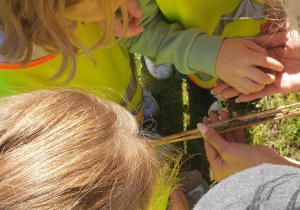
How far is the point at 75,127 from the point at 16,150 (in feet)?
0.42

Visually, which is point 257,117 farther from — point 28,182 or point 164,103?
point 28,182

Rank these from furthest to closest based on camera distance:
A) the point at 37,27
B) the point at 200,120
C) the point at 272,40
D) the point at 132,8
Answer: the point at 200,120 → the point at 272,40 → the point at 132,8 → the point at 37,27

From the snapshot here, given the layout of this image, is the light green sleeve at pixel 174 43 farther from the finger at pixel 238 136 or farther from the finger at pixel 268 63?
the finger at pixel 238 136

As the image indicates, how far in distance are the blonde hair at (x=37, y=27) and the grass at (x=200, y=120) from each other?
0.96m

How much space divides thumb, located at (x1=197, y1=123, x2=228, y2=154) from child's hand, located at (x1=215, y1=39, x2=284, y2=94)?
Result: 0.20m

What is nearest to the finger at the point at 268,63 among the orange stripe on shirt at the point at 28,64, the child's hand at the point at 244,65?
the child's hand at the point at 244,65

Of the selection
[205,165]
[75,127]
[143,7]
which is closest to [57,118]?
[75,127]

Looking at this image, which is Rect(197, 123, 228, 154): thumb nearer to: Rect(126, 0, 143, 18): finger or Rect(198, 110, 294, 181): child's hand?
Rect(198, 110, 294, 181): child's hand

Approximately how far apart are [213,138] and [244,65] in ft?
0.96

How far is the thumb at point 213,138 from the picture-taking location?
1271 mm

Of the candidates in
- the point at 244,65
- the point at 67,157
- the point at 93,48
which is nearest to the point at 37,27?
the point at 93,48

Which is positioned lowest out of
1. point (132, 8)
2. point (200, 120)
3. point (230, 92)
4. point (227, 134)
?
point (200, 120)

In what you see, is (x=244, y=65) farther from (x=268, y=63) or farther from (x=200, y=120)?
(x=200, y=120)

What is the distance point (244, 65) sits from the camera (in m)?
1.19
